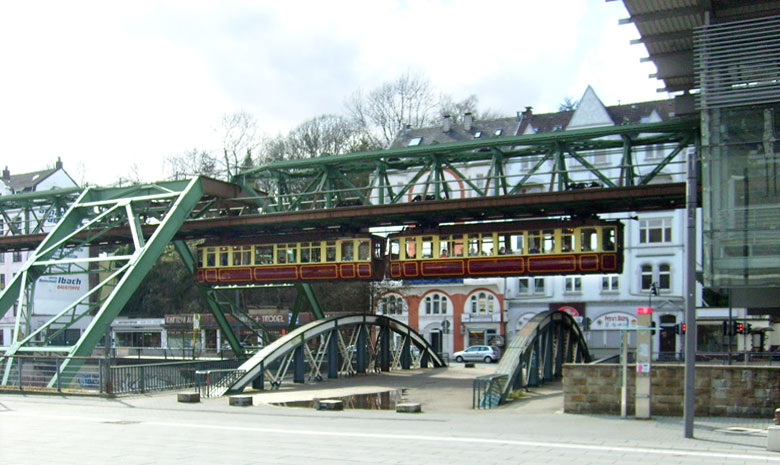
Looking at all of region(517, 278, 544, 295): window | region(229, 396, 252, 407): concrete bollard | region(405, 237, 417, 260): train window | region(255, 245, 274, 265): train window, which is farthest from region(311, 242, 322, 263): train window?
region(517, 278, 544, 295): window

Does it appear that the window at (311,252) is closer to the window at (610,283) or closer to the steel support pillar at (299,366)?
the steel support pillar at (299,366)

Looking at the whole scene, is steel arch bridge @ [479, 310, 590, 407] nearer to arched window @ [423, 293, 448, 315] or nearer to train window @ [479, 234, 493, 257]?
train window @ [479, 234, 493, 257]

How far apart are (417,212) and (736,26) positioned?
13.8 meters

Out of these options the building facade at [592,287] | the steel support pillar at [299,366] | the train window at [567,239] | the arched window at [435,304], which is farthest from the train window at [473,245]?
the arched window at [435,304]

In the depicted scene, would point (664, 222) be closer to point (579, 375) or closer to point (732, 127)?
point (732, 127)

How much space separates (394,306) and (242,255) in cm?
3210

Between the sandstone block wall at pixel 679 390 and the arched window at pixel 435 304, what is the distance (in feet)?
163

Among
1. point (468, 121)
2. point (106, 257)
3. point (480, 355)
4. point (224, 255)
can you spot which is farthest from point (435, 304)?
point (106, 257)

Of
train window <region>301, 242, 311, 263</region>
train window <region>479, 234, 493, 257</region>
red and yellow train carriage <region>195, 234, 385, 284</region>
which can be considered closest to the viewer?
train window <region>479, 234, 493, 257</region>

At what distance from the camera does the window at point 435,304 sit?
69.1 meters

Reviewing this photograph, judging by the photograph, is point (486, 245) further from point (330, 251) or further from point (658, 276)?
point (658, 276)

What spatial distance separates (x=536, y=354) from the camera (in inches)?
1205

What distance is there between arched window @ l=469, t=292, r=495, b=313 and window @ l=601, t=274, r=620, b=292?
8.98 m

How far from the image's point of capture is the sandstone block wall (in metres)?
17.7
